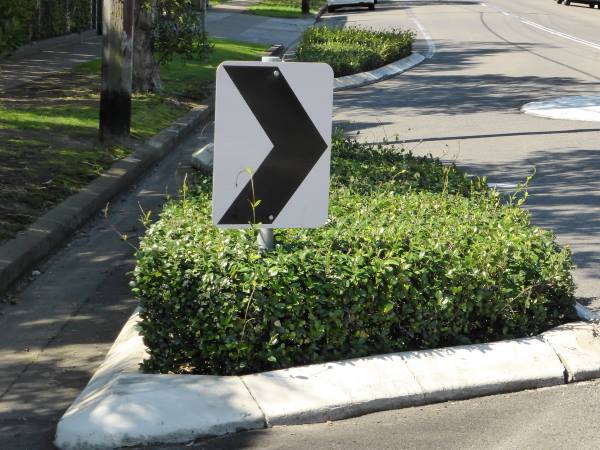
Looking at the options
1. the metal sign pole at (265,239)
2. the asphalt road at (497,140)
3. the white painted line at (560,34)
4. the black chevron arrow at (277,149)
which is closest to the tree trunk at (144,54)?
the asphalt road at (497,140)

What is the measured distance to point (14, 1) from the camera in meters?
8.14

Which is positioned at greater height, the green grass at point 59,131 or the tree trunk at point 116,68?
the tree trunk at point 116,68

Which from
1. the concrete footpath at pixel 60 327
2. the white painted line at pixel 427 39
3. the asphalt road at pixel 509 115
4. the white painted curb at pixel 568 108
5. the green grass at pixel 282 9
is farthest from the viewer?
the green grass at pixel 282 9

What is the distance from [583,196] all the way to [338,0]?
38.6 metres

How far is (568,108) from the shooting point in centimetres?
1833

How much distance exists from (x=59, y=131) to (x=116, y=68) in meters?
1.13

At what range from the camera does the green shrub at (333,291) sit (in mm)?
5352

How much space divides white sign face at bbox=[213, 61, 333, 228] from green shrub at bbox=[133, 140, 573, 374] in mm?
271

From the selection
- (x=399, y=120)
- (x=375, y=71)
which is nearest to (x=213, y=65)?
(x=375, y=71)

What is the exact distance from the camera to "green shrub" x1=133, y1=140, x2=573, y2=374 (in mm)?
5352

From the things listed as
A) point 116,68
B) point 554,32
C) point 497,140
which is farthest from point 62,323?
point 554,32

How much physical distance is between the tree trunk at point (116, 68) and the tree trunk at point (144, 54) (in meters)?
4.21

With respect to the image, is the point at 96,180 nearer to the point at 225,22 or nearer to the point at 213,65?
the point at 213,65

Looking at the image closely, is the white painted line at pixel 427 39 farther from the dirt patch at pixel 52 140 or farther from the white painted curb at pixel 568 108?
the dirt patch at pixel 52 140
